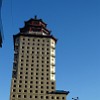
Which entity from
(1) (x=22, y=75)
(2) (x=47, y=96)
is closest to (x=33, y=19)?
(1) (x=22, y=75)

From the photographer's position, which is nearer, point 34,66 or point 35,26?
point 34,66

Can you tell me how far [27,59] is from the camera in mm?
126062

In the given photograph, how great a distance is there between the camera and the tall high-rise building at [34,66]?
119m

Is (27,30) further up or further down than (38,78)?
further up

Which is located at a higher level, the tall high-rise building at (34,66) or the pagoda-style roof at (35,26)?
the pagoda-style roof at (35,26)

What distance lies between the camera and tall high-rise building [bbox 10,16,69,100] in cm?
11906

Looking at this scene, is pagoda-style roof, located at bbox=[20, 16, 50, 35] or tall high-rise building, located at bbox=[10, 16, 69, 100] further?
pagoda-style roof, located at bbox=[20, 16, 50, 35]

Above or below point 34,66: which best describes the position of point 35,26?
above

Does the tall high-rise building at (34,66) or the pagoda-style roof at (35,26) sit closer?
the tall high-rise building at (34,66)

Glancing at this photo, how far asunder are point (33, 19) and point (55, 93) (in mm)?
40853

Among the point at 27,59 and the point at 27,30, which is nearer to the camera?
the point at 27,59

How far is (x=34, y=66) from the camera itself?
125 m

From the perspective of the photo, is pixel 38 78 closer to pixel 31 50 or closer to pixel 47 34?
pixel 31 50

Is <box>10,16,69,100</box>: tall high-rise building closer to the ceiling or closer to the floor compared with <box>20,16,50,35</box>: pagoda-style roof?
closer to the floor
